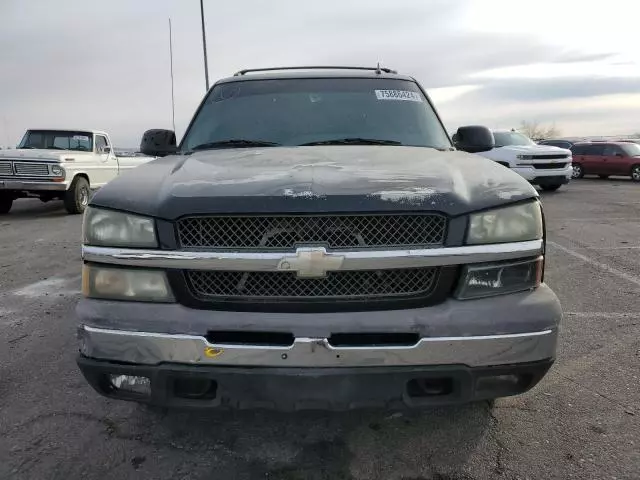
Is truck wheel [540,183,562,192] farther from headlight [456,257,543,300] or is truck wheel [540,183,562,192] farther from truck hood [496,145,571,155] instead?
headlight [456,257,543,300]

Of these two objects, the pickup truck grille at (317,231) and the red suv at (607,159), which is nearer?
the pickup truck grille at (317,231)

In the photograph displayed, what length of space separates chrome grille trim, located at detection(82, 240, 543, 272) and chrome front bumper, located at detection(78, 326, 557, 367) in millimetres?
287

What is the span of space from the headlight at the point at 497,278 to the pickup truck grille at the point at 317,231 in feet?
0.64

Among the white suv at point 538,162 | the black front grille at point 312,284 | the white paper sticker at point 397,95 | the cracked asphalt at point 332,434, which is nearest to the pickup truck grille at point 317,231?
the black front grille at point 312,284

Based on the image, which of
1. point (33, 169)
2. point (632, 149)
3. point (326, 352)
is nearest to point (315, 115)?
point (326, 352)

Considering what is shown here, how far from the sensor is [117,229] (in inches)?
87.7

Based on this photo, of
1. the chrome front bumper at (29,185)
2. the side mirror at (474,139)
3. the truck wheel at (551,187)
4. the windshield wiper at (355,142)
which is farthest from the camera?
the truck wheel at (551,187)

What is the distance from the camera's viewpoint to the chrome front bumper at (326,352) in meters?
2.04

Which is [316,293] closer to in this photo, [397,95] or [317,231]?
[317,231]

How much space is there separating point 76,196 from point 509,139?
1260 centimetres

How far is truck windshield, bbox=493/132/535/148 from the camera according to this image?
1662cm

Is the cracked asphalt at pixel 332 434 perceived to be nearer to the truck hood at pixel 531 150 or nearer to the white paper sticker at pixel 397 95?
the white paper sticker at pixel 397 95

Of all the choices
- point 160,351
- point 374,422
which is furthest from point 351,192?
point 374,422

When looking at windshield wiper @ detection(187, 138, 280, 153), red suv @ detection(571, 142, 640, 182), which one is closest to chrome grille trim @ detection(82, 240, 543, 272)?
windshield wiper @ detection(187, 138, 280, 153)
